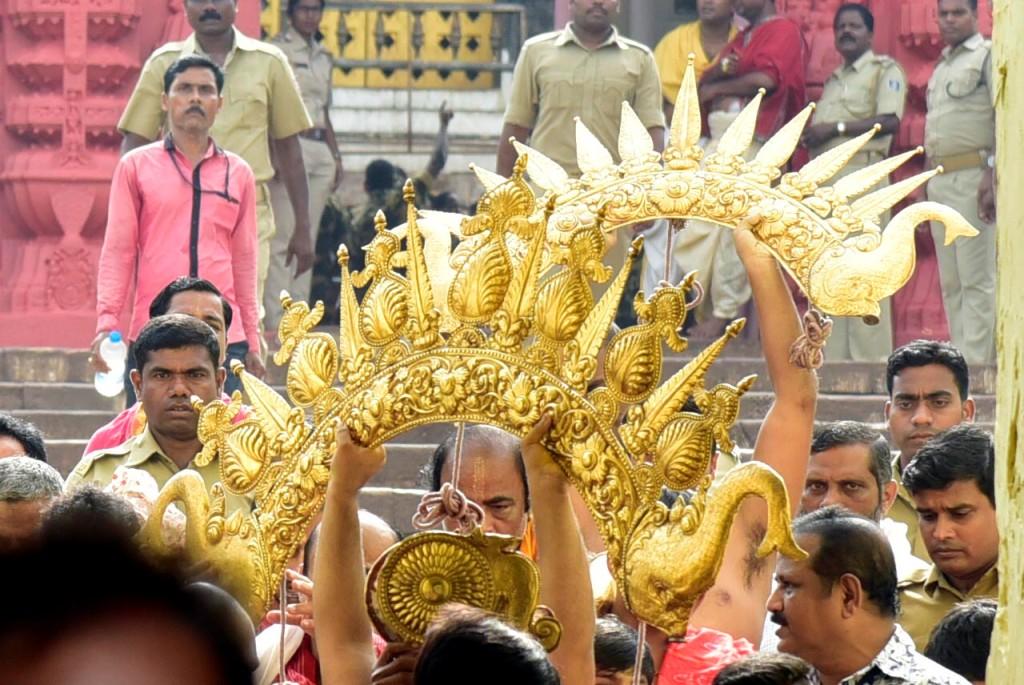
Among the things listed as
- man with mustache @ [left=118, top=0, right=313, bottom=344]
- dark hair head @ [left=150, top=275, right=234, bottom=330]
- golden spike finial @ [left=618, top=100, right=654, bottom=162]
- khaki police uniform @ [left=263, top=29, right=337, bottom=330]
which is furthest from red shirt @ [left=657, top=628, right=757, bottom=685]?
khaki police uniform @ [left=263, top=29, right=337, bottom=330]

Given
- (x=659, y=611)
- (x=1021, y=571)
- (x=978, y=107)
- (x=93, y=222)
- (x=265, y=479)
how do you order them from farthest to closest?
1. (x=93, y=222)
2. (x=978, y=107)
3. (x=265, y=479)
4. (x=659, y=611)
5. (x=1021, y=571)

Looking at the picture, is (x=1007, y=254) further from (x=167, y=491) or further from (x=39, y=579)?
(x=167, y=491)

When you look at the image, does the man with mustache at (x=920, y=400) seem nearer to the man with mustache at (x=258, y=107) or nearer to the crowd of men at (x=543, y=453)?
the crowd of men at (x=543, y=453)

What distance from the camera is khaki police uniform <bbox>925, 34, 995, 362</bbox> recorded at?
36.4 feet

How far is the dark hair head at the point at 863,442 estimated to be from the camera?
5.75 meters

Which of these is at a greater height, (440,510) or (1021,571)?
(1021,571)

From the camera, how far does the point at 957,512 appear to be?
5320 mm

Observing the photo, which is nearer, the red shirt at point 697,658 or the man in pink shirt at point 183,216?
the red shirt at point 697,658

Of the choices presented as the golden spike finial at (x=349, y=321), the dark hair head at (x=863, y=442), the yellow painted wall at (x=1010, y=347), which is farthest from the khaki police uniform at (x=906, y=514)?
the yellow painted wall at (x=1010, y=347)

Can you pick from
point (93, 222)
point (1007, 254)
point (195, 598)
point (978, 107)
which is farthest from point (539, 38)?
point (195, 598)

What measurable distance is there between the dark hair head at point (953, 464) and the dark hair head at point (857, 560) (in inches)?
30.3

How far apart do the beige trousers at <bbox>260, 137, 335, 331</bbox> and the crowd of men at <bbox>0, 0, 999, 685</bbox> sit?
2cm

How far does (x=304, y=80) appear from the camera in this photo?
12.5 meters

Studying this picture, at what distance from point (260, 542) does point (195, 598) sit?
7.50 feet
